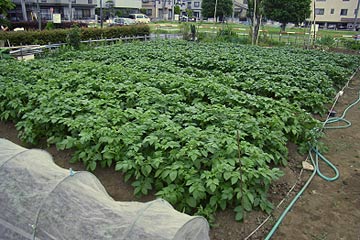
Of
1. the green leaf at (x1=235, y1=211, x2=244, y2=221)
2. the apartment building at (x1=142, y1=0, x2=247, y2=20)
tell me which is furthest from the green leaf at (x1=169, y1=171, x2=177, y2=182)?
the apartment building at (x1=142, y1=0, x2=247, y2=20)

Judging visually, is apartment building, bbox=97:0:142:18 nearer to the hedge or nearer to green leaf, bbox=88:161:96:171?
the hedge

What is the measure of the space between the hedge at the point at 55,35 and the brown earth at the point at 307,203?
1233cm

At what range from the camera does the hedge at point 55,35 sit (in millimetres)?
15297

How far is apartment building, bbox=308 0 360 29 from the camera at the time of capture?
44.7 metres

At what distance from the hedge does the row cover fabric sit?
14.5m

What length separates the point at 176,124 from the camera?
13.7 ft

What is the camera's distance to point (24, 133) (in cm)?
492

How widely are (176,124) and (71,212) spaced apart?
204 centimetres

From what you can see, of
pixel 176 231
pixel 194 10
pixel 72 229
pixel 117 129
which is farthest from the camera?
pixel 194 10

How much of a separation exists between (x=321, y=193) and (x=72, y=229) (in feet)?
9.86

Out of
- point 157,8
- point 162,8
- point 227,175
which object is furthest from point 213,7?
point 227,175

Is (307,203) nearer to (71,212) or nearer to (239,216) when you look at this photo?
(239,216)

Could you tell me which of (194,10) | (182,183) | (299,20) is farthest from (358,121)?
(194,10)

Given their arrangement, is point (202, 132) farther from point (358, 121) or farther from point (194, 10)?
point (194, 10)
